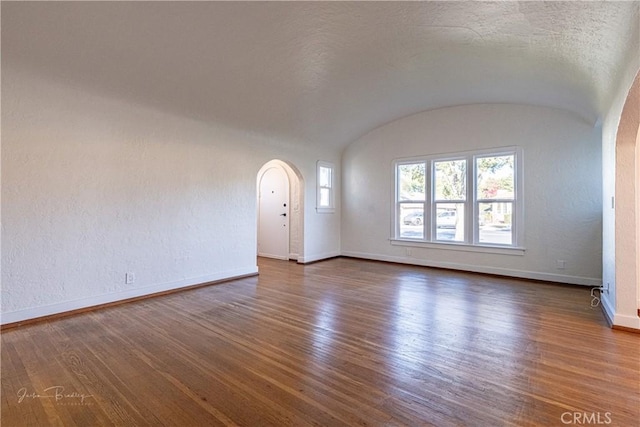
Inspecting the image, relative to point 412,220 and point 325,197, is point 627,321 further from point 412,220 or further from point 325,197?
point 325,197

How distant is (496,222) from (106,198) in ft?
19.1

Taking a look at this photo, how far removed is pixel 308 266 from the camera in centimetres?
620

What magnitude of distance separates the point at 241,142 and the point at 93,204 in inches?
92.1

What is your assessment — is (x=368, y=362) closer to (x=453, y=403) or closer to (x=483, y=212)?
(x=453, y=403)

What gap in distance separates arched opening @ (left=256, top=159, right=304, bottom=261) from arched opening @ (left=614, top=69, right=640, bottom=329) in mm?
4765

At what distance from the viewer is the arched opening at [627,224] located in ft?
9.57

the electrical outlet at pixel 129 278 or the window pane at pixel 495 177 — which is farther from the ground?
the window pane at pixel 495 177

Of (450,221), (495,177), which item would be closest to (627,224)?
(495,177)

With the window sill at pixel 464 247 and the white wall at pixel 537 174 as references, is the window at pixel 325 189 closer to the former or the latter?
the white wall at pixel 537 174

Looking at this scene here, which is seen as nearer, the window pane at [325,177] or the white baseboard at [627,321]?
the white baseboard at [627,321]

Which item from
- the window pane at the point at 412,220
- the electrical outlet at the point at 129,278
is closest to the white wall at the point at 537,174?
the window pane at the point at 412,220

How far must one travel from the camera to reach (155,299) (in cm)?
393
